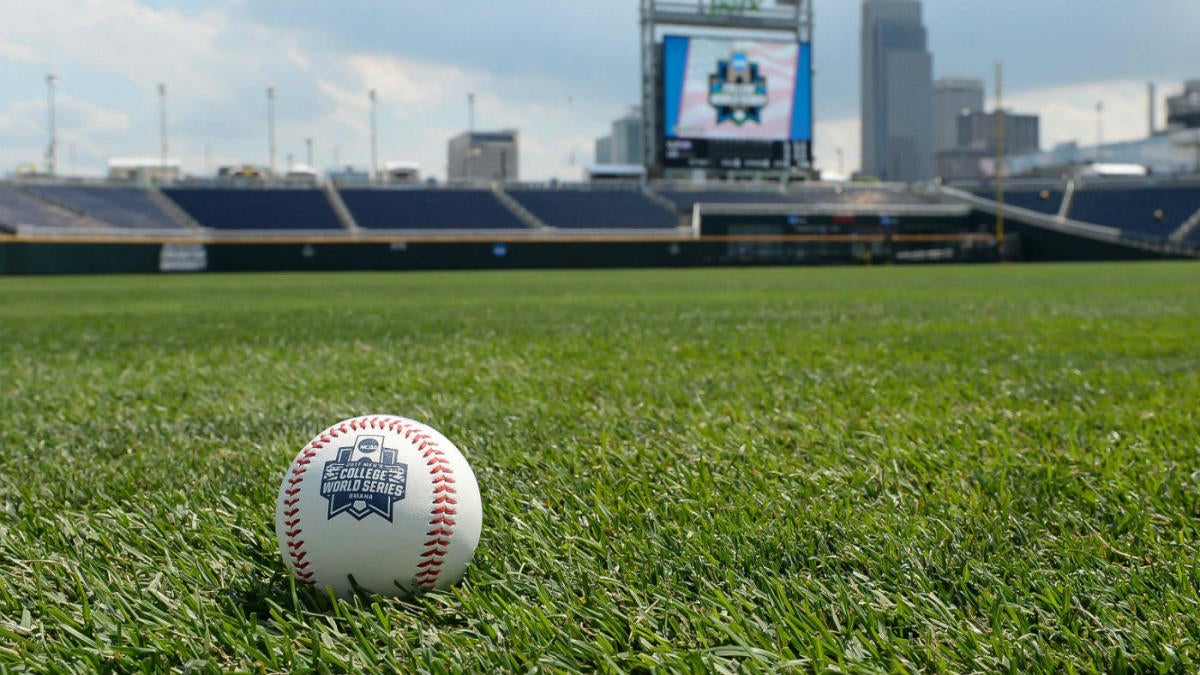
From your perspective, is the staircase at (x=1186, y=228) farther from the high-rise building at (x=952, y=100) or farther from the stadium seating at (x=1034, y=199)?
the high-rise building at (x=952, y=100)

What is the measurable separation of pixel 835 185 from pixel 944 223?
6837mm

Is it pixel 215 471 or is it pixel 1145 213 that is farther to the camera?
pixel 1145 213

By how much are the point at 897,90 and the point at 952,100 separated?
41.8 ft

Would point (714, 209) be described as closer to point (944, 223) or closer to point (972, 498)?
point (944, 223)

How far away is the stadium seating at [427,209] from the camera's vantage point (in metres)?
36.5

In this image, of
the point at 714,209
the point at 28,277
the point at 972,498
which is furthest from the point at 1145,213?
the point at 972,498

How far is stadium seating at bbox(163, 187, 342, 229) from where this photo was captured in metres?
35.0

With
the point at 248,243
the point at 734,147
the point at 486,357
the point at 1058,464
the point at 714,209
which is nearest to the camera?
the point at 1058,464

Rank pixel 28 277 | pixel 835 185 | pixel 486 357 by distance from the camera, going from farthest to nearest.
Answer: pixel 835 185 < pixel 28 277 < pixel 486 357

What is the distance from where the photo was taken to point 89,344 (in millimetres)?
6914

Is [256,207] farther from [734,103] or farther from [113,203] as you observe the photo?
[734,103]

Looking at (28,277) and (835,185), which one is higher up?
(835,185)

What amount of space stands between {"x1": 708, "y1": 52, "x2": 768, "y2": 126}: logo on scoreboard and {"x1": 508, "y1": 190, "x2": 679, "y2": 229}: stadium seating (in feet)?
17.1

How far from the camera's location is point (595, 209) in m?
40.0
